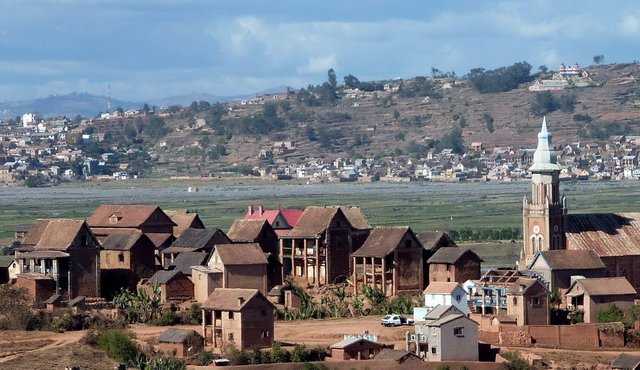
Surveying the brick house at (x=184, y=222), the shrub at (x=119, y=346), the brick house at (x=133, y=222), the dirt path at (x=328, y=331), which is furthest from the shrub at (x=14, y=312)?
the brick house at (x=184, y=222)

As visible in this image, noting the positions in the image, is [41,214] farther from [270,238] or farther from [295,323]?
[295,323]

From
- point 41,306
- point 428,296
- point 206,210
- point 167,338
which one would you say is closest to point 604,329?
point 428,296

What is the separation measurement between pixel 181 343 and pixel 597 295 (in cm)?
1372

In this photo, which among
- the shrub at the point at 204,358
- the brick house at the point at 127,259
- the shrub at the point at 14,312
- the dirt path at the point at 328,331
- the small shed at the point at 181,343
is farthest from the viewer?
the brick house at the point at 127,259

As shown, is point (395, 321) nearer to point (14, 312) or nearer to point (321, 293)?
point (321, 293)

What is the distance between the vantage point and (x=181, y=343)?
53.5 meters

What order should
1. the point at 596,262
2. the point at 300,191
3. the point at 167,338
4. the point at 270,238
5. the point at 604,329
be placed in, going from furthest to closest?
the point at 300,191 → the point at 270,238 → the point at 596,262 → the point at 604,329 → the point at 167,338

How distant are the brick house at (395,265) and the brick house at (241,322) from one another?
10.5 m

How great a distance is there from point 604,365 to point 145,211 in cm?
2204

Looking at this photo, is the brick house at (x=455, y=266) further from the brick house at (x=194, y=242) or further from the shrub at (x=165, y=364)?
the shrub at (x=165, y=364)

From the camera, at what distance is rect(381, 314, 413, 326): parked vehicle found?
190 feet

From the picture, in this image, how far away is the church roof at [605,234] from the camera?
218 ft

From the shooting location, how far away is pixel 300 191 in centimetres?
15762

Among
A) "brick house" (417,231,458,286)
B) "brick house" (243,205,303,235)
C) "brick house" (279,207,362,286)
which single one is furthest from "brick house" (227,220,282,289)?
"brick house" (417,231,458,286)
